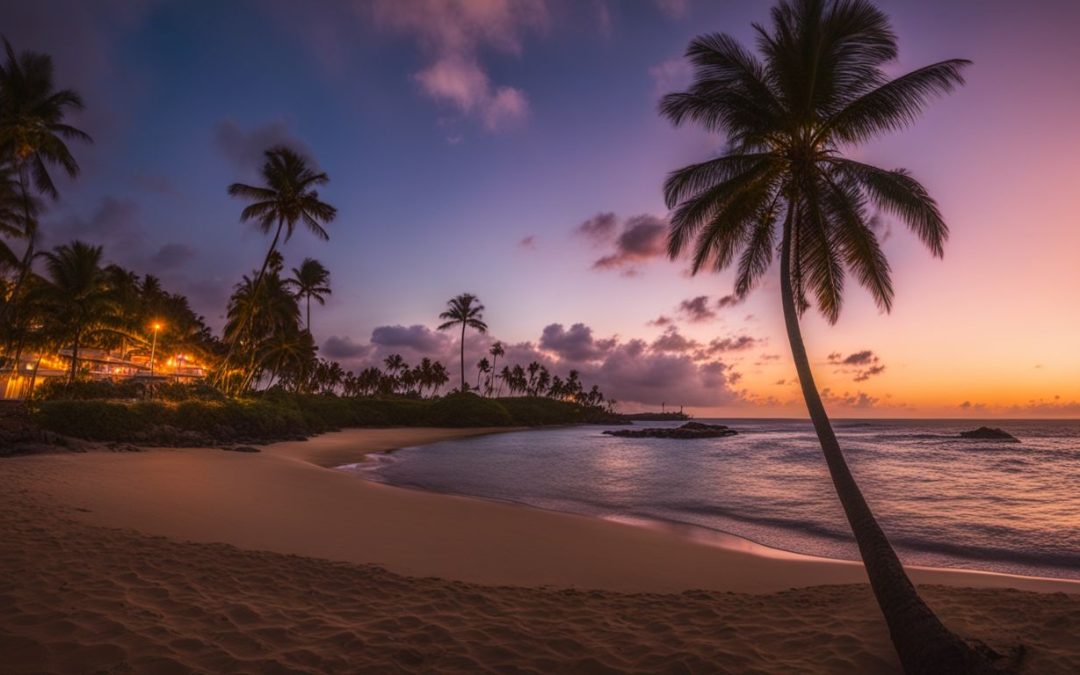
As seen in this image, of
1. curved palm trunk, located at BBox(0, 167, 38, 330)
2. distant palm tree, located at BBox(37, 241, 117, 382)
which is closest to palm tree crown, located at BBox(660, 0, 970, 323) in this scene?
curved palm trunk, located at BBox(0, 167, 38, 330)

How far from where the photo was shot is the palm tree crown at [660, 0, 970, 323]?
8312mm

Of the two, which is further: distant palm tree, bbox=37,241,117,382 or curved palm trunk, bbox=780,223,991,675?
distant palm tree, bbox=37,241,117,382

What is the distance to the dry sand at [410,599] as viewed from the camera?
13.7 ft

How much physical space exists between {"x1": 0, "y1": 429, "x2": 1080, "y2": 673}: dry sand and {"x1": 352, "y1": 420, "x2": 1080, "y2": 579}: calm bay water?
8.55 feet

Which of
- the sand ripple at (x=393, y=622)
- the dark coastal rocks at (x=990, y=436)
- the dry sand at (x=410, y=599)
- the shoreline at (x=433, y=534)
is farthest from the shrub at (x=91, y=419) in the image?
the dark coastal rocks at (x=990, y=436)

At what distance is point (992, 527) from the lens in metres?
13.0

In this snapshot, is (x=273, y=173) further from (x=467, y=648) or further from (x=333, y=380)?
(x=333, y=380)

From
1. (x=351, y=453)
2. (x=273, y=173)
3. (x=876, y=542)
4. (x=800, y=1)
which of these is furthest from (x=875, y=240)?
(x=273, y=173)

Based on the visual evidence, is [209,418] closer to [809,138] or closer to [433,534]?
[433,534]

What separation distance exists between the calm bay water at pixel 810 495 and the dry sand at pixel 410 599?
2607mm

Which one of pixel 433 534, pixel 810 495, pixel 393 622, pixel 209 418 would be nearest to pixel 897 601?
pixel 393 622

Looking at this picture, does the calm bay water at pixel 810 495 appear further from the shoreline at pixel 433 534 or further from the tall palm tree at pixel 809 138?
the tall palm tree at pixel 809 138

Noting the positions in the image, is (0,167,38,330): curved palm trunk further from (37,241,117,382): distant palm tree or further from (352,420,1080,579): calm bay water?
(352,420,1080,579): calm bay water

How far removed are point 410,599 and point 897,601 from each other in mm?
5305
